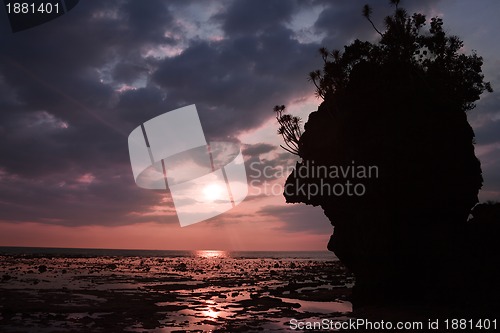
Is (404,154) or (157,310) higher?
(404,154)

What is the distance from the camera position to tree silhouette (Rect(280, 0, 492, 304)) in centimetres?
2488

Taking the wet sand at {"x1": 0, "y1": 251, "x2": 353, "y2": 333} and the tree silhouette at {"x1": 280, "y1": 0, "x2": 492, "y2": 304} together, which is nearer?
the wet sand at {"x1": 0, "y1": 251, "x2": 353, "y2": 333}

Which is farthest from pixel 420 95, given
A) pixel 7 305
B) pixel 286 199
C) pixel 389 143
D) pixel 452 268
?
pixel 7 305

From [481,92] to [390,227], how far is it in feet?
44.4

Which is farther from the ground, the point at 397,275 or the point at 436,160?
the point at 436,160

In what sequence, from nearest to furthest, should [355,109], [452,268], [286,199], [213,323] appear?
[213,323]
[452,268]
[355,109]
[286,199]

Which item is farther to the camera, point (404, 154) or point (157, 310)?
point (404, 154)

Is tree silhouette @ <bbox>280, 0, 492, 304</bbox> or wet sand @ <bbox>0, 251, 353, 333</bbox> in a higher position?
tree silhouette @ <bbox>280, 0, 492, 304</bbox>

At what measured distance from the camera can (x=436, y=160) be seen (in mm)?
25094

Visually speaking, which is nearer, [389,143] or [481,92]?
[389,143]

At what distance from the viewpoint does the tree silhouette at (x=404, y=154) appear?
24.9 m

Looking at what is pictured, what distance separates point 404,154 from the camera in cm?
2506

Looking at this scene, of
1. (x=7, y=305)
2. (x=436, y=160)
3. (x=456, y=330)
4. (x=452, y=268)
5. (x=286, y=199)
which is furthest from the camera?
(x=286, y=199)

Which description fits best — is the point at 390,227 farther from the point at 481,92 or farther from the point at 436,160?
the point at 481,92
